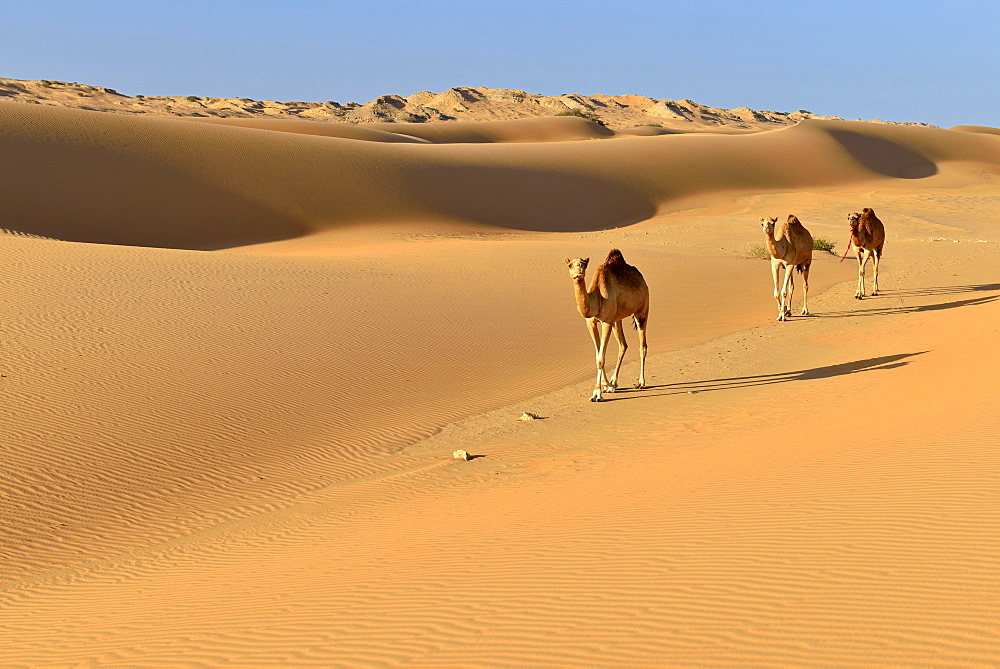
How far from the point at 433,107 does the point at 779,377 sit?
122701 millimetres

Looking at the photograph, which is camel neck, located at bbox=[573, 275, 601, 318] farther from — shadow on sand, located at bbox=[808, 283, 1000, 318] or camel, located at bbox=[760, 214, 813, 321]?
shadow on sand, located at bbox=[808, 283, 1000, 318]

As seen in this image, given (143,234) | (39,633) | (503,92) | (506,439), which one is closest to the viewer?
(39,633)

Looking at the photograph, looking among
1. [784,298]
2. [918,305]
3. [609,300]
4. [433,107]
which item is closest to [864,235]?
[918,305]

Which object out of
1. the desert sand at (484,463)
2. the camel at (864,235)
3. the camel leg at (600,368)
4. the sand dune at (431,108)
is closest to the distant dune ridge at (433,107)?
the sand dune at (431,108)

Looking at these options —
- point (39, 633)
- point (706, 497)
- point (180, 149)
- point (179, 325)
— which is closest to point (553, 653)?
point (706, 497)

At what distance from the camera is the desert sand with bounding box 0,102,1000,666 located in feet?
15.2

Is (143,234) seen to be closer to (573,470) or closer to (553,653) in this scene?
(573,470)

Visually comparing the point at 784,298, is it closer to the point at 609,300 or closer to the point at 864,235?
the point at 864,235

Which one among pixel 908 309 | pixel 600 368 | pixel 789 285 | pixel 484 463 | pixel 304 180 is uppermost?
pixel 304 180

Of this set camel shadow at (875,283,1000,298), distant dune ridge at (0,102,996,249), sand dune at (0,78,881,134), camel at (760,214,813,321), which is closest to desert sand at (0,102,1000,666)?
camel shadow at (875,283,1000,298)

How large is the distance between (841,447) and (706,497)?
1904 mm

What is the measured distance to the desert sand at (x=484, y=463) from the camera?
463cm

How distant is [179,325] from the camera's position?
15.4 m

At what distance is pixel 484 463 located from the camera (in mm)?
10023
